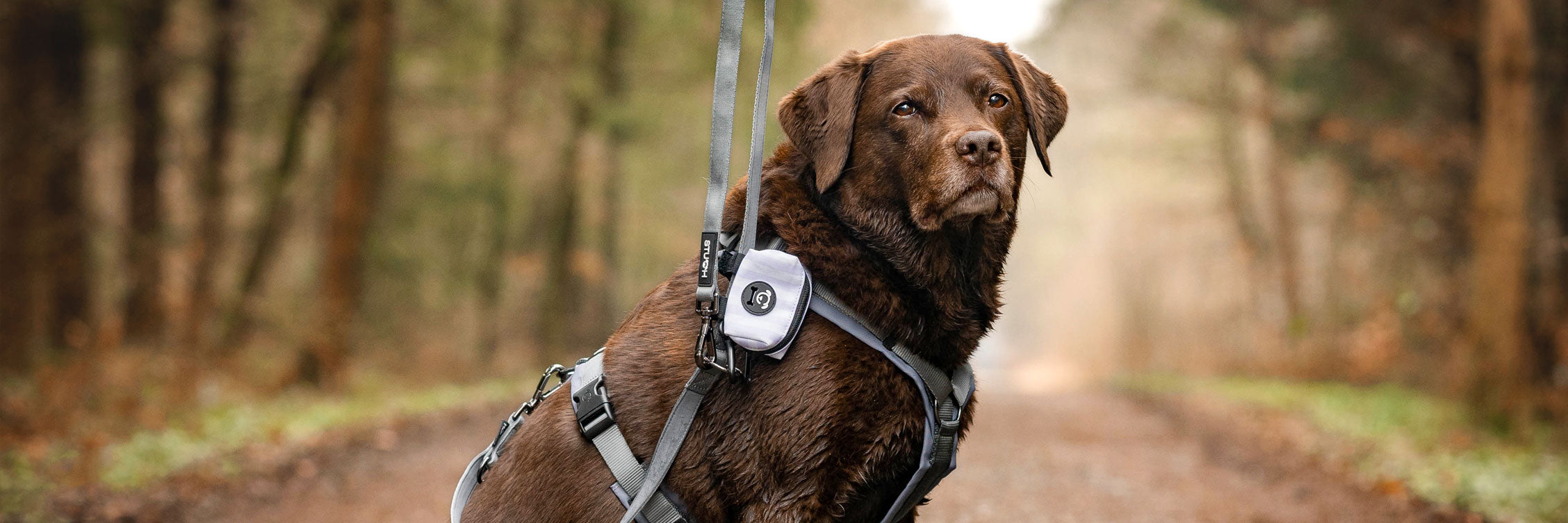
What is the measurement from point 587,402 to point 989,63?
1.57m

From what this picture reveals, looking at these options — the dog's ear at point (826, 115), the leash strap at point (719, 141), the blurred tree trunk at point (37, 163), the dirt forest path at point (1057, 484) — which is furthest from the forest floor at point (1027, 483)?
the blurred tree trunk at point (37, 163)

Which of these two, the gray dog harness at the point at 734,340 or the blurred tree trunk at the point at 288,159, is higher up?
the blurred tree trunk at the point at 288,159

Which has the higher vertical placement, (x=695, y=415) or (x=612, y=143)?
(x=612, y=143)

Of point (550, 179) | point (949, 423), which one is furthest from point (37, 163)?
point (949, 423)

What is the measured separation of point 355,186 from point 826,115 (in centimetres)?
1160

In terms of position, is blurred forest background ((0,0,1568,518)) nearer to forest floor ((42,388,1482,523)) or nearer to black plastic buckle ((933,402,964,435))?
forest floor ((42,388,1482,523))

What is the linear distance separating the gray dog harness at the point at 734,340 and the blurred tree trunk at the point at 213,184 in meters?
10.2

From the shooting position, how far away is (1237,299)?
24656 millimetres

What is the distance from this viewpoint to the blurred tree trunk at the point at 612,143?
17.7 metres

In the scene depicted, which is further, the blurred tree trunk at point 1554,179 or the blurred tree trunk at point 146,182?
the blurred tree trunk at point 146,182

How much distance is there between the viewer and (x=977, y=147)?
9.30 ft

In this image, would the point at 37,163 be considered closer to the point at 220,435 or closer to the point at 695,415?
the point at 220,435

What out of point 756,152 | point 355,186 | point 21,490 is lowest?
point 756,152

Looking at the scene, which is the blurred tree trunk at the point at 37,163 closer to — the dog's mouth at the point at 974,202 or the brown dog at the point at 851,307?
the brown dog at the point at 851,307
